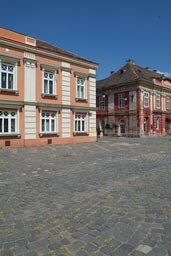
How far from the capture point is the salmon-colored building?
50.9ft

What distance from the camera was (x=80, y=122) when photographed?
800 inches

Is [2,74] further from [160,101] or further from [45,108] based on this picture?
[160,101]

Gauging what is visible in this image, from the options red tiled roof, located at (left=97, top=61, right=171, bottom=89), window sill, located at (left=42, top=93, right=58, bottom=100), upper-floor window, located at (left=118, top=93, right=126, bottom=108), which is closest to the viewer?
window sill, located at (left=42, top=93, right=58, bottom=100)

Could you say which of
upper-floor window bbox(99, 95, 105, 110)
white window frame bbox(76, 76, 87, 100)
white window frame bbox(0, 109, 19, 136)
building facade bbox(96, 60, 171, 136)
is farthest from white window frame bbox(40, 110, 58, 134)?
upper-floor window bbox(99, 95, 105, 110)

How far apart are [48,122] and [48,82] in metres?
3.65

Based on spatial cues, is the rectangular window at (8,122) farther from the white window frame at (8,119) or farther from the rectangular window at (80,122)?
the rectangular window at (80,122)

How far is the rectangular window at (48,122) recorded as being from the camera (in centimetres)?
1747

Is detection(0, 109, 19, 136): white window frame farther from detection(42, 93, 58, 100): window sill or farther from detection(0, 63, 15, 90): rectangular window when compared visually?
detection(42, 93, 58, 100): window sill

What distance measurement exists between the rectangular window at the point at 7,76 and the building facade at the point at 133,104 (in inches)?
847

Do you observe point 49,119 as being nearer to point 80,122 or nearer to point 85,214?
point 80,122

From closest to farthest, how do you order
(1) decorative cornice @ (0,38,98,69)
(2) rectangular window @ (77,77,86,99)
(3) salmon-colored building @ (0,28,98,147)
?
(1) decorative cornice @ (0,38,98,69) → (3) salmon-colored building @ (0,28,98,147) → (2) rectangular window @ (77,77,86,99)

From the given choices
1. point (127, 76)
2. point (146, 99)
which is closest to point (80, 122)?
point (146, 99)

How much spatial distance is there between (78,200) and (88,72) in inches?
707

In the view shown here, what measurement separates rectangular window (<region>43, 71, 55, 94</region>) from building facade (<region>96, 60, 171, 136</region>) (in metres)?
17.9
